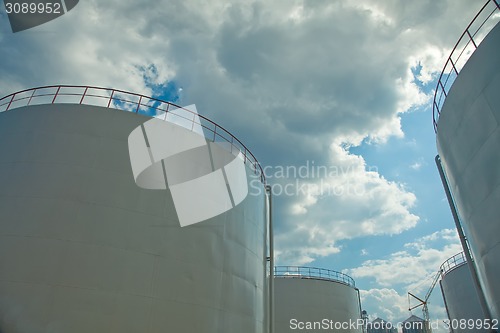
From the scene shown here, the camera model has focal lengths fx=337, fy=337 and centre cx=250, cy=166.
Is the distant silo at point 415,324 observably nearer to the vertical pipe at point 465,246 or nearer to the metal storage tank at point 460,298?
the metal storage tank at point 460,298

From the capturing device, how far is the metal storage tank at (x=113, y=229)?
7090mm

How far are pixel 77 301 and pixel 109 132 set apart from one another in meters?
4.19

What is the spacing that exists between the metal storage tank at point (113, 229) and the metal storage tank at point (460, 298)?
13.7 metres

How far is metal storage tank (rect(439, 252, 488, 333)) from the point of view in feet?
57.7

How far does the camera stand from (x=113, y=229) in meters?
7.88

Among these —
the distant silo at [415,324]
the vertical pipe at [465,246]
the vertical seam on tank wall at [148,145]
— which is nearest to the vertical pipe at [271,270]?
the vertical seam on tank wall at [148,145]

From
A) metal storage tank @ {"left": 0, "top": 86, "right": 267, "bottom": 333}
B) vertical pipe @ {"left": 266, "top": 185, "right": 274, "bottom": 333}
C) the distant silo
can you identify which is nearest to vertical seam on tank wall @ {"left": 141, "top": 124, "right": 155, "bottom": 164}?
metal storage tank @ {"left": 0, "top": 86, "right": 267, "bottom": 333}

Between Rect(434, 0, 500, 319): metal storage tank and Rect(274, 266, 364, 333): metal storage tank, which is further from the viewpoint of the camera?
Rect(274, 266, 364, 333): metal storage tank

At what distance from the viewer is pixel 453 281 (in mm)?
20312

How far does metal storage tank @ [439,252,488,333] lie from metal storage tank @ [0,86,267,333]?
13667 millimetres

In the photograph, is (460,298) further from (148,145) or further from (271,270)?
(148,145)

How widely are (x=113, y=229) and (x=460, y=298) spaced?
19999 mm

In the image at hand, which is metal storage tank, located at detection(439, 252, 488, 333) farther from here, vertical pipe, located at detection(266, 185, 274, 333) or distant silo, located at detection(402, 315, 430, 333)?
distant silo, located at detection(402, 315, 430, 333)

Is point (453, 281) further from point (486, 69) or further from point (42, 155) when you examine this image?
point (42, 155)
